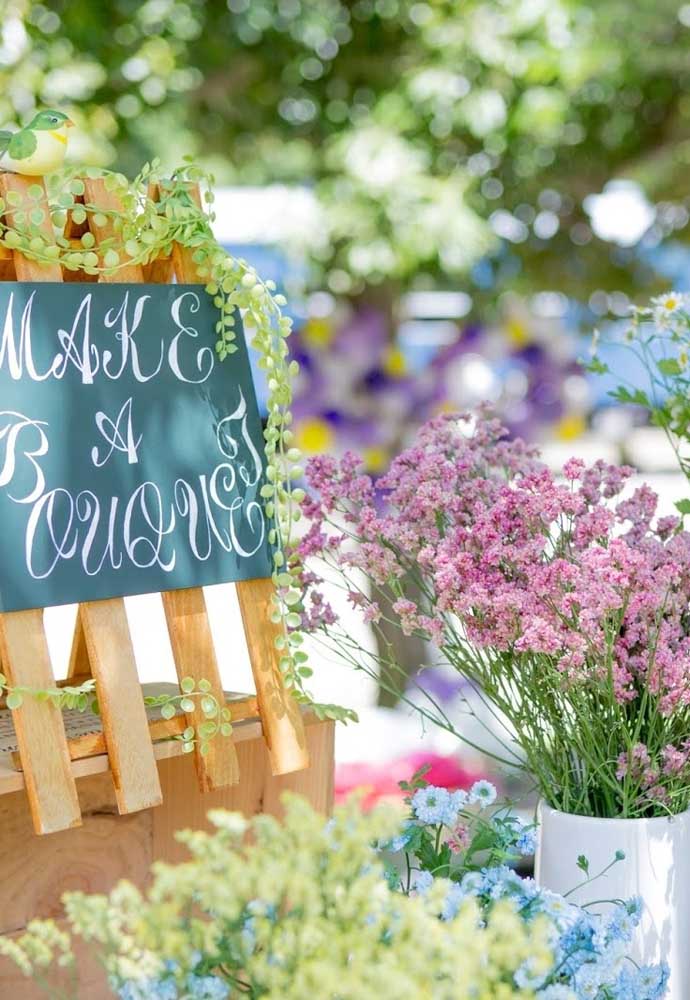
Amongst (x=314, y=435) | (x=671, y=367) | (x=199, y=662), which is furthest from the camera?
(x=314, y=435)

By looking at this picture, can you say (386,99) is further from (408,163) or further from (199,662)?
(199,662)

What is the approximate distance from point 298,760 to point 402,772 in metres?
1.42

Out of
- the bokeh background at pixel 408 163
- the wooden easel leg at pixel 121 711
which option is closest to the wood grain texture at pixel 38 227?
the wooden easel leg at pixel 121 711

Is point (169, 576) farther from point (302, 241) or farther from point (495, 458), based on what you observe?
point (302, 241)

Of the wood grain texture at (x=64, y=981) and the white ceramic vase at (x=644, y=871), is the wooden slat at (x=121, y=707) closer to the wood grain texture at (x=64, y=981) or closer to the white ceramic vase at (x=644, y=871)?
the wood grain texture at (x=64, y=981)

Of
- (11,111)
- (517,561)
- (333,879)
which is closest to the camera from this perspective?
(333,879)

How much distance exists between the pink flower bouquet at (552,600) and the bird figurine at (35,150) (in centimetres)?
37

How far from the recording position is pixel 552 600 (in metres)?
1.02

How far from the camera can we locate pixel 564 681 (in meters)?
1.04

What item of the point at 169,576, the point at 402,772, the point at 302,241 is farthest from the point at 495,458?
the point at 302,241

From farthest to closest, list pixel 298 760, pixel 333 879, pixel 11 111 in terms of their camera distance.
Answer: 1. pixel 11 111
2. pixel 298 760
3. pixel 333 879

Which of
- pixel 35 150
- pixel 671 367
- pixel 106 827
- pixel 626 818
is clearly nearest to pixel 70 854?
pixel 106 827

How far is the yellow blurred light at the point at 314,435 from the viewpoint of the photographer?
2.90m

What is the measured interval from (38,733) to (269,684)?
237 millimetres
